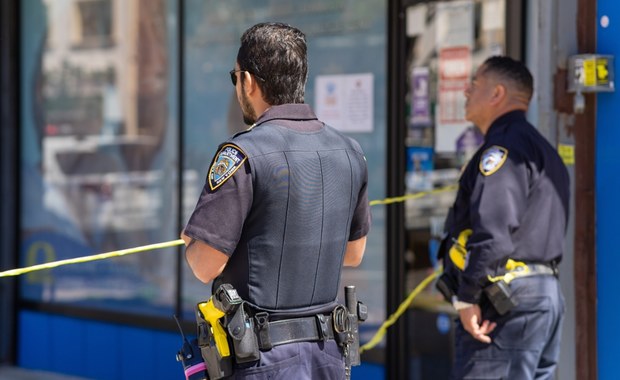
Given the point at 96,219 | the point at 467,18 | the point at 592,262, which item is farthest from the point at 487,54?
the point at 96,219

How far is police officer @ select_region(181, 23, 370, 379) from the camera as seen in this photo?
2.95m

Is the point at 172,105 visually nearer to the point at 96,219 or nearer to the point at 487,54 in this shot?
the point at 96,219

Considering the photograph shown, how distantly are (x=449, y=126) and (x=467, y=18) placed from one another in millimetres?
592

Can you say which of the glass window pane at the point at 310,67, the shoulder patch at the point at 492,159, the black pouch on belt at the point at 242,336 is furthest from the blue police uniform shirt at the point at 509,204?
the glass window pane at the point at 310,67

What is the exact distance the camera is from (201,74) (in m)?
6.43

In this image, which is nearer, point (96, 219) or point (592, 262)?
point (592, 262)

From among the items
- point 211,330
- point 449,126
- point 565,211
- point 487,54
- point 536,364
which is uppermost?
point 487,54

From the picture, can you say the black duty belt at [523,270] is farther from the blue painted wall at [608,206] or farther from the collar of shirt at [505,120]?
the blue painted wall at [608,206]

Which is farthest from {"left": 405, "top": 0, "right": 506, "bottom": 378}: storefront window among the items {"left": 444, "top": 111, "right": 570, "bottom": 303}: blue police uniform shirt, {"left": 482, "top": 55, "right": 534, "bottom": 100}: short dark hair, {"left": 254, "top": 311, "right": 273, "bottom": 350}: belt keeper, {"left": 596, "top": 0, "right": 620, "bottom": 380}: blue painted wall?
{"left": 254, "top": 311, "right": 273, "bottom": 350}: belt keeper

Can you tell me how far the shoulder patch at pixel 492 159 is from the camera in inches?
158

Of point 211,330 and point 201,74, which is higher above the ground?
point 201,74

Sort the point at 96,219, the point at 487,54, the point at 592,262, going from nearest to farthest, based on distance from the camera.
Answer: the point at 592,262
the point at 487,54
the point at 96,219

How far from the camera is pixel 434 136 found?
548cm

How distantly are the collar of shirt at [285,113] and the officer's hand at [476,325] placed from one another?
1.34 metres
